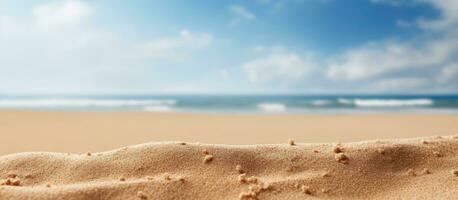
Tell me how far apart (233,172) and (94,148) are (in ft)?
11.5

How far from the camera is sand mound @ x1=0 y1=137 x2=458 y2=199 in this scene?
2.30 m

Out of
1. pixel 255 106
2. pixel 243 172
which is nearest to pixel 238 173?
pixel 243 172

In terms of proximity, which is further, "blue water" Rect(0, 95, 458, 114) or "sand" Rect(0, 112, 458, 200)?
"blue water" Rect(0, 95, 458, 114)

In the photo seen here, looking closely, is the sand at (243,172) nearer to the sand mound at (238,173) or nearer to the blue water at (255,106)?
the sand mound at (238,173)

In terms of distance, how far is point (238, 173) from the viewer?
2.51 m

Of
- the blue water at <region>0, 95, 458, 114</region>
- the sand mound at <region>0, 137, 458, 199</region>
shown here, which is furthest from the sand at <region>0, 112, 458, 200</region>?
the blue water at <region>0, 95, 458, 114</region>

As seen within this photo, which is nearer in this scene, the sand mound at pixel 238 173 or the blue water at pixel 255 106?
the sand mound at pixel 238 173

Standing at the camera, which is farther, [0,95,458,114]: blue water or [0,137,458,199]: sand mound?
[0,95,458,114]: blue water

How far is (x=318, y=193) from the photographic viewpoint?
2387mm

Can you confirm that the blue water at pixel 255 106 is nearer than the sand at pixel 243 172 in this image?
No

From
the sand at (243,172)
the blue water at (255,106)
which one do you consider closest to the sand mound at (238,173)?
the sand at (243,172)

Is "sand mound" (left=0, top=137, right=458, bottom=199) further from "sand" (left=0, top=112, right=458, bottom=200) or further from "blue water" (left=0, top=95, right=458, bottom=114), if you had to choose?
"blue water" (left=0, top=95, right=458, bottom=114)

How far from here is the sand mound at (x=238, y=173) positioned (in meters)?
2.30

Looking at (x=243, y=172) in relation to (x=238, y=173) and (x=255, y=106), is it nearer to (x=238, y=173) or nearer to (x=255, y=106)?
(x=238, y=173)
